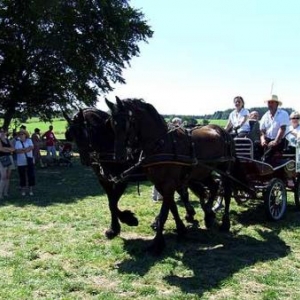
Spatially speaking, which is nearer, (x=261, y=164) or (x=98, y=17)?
(x=261, y=164)

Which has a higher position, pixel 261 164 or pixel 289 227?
pixel 261 164

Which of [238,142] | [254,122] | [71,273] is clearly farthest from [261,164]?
[71,273]

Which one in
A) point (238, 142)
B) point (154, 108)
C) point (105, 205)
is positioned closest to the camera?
point (154, 108)

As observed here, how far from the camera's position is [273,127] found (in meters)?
9.33

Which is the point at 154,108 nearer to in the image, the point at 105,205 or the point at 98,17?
the point at 105,205

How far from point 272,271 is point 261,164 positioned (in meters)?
3.26

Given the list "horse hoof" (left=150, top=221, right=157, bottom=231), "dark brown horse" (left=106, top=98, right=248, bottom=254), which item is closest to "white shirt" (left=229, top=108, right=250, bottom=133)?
"dark brown horse" (left=106, top=98, right=248, bottom=254)

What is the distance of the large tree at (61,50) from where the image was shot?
24.3 metres

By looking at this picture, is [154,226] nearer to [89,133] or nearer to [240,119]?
[89,133]

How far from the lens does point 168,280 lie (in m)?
5.62

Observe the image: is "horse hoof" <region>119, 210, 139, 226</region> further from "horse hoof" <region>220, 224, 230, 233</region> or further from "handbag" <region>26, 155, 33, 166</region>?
"handbag" <region>26, 155, 33, 166</region>

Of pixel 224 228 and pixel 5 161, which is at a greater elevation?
pixel 5 161

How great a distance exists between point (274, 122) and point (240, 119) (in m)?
0.73

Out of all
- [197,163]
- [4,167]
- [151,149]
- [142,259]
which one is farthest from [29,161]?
[142,259]
